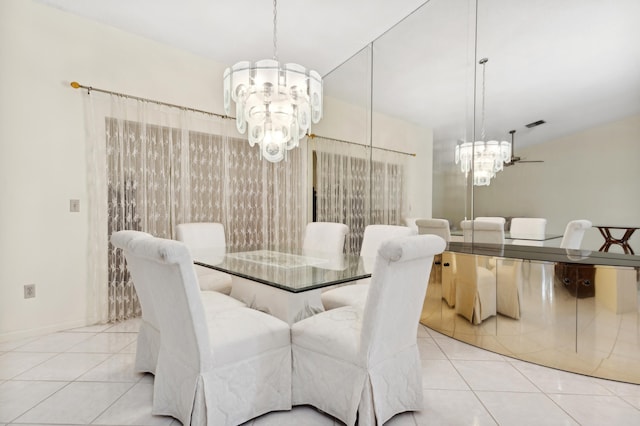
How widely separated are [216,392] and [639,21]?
10.1 ft

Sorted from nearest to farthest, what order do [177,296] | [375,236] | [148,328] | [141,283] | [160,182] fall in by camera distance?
[177,296]
[141,283]
[148,328]
[375,236]
[160,182]

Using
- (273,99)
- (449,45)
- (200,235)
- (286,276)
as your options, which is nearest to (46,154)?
(200,235)

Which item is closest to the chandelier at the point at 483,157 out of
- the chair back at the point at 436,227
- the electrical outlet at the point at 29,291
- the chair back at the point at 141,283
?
the chair back at the point at 436,227

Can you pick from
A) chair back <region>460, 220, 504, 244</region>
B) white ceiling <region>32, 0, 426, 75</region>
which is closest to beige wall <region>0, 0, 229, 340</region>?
white ceiling <region>32, 0, 426, 75</region>

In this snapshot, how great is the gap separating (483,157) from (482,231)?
2.08 ft

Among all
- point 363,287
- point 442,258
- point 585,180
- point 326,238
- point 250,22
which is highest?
point 250,22

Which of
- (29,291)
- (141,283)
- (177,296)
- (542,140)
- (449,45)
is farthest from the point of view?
(449,45)

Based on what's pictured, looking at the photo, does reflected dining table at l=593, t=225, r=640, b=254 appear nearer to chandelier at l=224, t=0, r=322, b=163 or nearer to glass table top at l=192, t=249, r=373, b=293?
glass table top at l=192, t=249, r=373, b=293

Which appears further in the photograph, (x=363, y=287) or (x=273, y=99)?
(x=363, y=287)

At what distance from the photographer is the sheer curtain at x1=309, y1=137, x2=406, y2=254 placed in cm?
380

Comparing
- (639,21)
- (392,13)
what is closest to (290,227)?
(392,13)

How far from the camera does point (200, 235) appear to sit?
3191mm

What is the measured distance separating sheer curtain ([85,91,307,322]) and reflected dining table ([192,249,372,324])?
2.10ft

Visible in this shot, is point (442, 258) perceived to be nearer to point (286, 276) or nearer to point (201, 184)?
point (286, 276)
